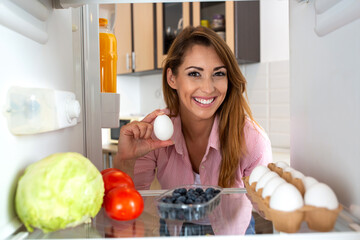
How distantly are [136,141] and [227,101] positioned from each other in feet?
1.77

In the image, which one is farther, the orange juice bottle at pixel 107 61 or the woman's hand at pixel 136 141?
the orange juice bottle at pixel 107 61

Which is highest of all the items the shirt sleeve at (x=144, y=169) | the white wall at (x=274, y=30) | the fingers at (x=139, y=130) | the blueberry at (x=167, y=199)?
the white wall at (x=274, y=30)

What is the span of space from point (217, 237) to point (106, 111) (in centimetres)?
88

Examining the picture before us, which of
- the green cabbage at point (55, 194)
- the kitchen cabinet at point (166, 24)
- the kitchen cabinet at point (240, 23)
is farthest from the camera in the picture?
the kitchen cabinet at point (166, 24)

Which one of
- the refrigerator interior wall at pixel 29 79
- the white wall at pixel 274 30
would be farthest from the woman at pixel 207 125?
the white wall at pixel 274 30

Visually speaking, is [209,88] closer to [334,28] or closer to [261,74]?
[334,28]

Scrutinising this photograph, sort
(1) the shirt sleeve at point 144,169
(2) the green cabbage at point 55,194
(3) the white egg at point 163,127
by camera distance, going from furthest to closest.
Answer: (1) the shirt sleeve at point 144,169
(3) the white egg at point 163,127
(2) the green cabbage at point 55,194

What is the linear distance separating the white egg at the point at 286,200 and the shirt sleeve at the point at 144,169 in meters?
1.06

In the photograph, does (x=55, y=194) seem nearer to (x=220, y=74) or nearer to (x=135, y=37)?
(x=220, y=74)

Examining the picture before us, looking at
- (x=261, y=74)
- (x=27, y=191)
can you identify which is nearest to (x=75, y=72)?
(x=27, y=191)

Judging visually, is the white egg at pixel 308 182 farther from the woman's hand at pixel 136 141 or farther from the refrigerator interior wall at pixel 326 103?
the woman's hand at pixel 136 141

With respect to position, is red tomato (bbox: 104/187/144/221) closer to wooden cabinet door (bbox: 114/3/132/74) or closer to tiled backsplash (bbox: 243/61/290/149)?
tiled backsplash (bbox: 243/61/290/149)

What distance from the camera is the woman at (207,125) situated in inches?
58.2

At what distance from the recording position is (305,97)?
85cm
